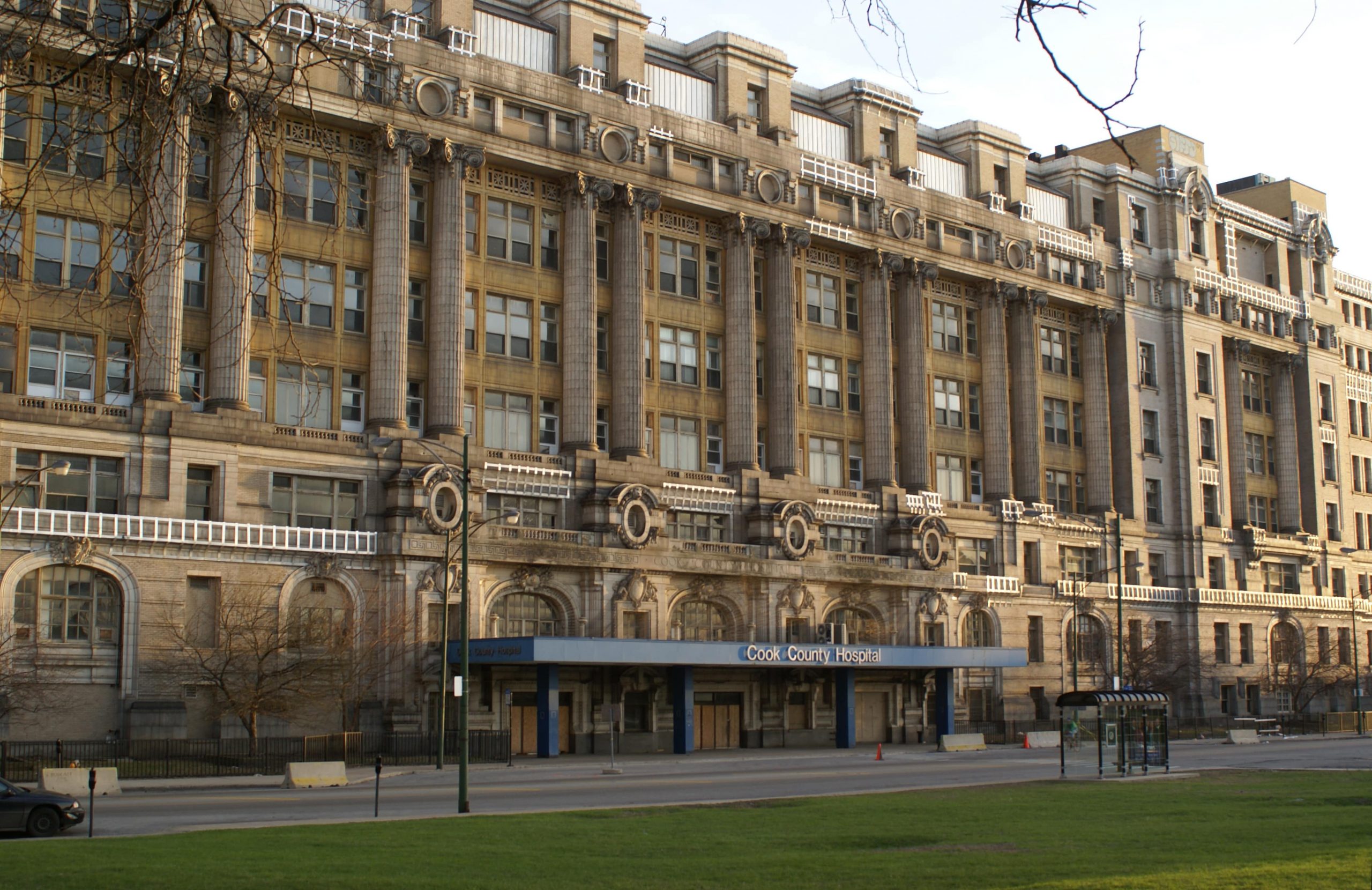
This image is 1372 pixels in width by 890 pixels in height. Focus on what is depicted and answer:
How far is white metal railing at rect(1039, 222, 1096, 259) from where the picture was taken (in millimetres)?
89812

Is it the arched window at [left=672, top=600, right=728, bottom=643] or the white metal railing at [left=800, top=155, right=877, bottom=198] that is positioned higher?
the white metal railing at [left=800, top=155, right=877, bottom=198]

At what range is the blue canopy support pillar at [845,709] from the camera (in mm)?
70688

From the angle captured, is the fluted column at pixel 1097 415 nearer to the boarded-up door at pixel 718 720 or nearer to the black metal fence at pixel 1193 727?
the black metal fence at pixel 1193 727

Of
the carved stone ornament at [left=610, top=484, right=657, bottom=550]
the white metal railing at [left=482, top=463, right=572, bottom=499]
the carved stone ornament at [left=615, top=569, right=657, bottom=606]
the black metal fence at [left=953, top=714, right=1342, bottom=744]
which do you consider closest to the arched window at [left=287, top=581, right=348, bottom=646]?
the white metal railing at [left=482, top=463, right=572, bottom=499]

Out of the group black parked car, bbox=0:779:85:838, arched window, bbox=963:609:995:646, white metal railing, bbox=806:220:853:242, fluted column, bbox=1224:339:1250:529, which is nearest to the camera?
black parked car, bbox=0:779:85:838

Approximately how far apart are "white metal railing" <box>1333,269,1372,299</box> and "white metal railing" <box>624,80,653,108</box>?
220 feet

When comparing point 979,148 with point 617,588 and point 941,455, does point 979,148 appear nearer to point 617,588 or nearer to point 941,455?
point 941,455

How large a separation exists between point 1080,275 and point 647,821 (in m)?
69.8

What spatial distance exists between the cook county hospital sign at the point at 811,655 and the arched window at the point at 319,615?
1745 centimetres

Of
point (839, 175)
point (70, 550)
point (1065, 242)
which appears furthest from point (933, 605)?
point (70, 550)

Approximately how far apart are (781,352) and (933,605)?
50.1 ft

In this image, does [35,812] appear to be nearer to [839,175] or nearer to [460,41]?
[460,41]

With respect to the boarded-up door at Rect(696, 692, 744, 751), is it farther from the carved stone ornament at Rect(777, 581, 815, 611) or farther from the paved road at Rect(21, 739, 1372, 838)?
the carved stone ornament at Rect(777, 581, 815, 611)

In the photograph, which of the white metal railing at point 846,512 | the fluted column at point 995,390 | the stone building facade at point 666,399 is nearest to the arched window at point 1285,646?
the stone building facade at point 666,399
